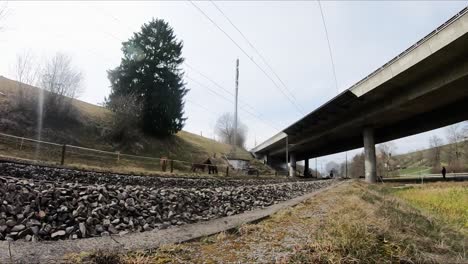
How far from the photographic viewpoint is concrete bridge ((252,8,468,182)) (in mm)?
17922

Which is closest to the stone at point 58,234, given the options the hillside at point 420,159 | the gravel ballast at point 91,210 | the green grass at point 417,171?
A: the gravel ballast at point 91,210

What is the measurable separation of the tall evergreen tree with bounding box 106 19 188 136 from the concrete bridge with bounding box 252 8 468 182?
65.1 ft

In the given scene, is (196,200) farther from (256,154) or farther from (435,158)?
(435,158)

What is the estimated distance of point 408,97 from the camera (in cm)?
2361

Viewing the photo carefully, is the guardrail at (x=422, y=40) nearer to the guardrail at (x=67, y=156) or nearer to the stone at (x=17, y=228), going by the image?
the guardrail at (x=67, y=156)

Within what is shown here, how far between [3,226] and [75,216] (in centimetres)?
89

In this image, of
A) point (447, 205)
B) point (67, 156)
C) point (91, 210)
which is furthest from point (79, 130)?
point (447, 205)

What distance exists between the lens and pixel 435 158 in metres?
100

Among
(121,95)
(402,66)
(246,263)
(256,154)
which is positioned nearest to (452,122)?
(402,66)

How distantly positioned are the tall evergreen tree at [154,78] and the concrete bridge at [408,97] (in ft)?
65.1

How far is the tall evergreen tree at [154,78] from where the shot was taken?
37.8 metres

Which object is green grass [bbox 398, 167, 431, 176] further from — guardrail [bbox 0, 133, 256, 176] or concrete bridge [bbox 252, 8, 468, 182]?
guardrail [bbox 0, 133, 256, 176]

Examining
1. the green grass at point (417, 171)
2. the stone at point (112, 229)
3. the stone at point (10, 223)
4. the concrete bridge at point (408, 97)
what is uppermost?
the concrete bridge at point (408, 97)

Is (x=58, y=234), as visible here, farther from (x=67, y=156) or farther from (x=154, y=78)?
(x=154, y=78)
